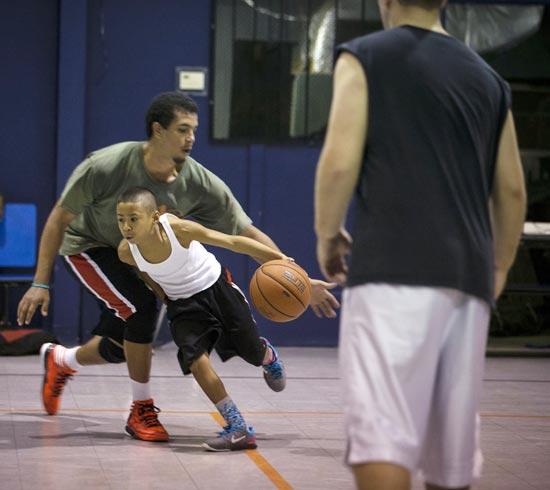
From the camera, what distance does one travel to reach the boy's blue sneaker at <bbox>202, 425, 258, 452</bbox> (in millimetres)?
5277

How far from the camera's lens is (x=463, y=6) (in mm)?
9852

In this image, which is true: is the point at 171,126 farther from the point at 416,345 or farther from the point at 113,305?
the point at 416,345

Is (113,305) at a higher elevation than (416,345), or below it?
below

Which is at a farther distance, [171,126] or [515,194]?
[171,126]

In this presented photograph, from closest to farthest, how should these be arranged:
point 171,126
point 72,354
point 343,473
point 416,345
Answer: point 416,345 < point 343,473 < point 171,126 < point 72,354

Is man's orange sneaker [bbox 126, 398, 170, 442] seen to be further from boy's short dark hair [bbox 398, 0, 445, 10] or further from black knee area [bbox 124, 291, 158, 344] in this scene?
boy's short dark hair [bbox 398, 0, 445, 10]

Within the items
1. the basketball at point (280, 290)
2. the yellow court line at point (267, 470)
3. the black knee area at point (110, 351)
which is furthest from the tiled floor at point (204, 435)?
the basketball at point (280, 290)

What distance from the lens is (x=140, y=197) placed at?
209 inches

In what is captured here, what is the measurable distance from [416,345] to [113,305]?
311 cm

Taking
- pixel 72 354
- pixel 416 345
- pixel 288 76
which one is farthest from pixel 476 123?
pixel 288 76

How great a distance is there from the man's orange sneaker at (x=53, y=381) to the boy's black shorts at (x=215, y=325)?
838 millimetres

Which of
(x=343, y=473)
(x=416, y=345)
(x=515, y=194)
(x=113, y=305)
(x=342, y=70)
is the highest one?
(x=342, y=70)

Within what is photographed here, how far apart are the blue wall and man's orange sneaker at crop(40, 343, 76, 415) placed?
3526 mm

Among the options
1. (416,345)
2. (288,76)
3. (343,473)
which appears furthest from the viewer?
(288,76)
